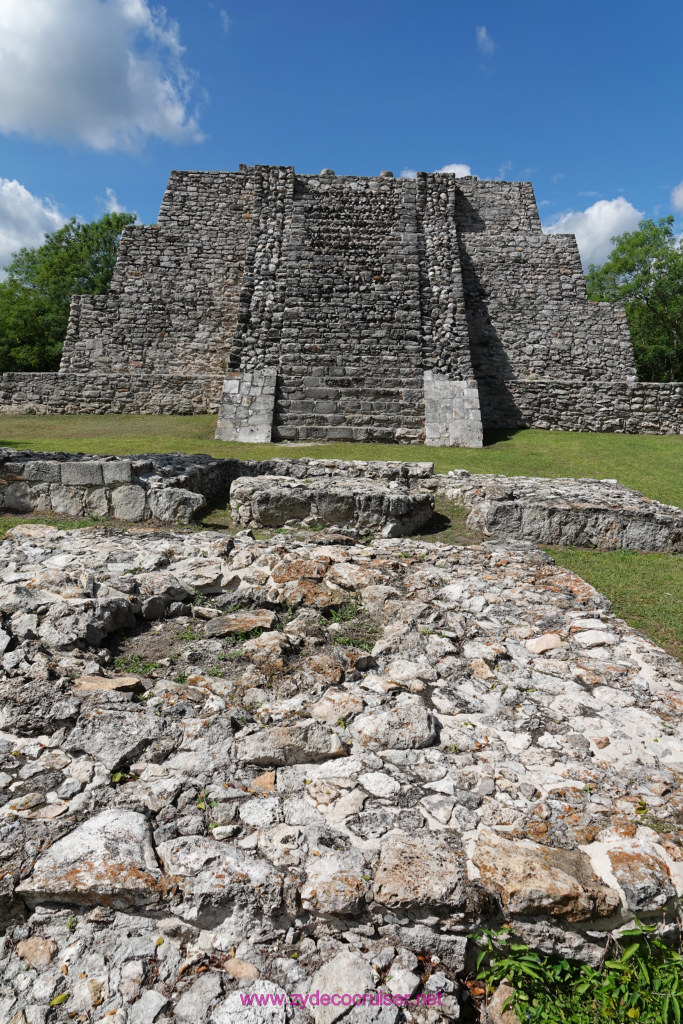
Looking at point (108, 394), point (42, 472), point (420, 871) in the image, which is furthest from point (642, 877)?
point (108, 394)

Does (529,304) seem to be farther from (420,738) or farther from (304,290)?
(420,738)

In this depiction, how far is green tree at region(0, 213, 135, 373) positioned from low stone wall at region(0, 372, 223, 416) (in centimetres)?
923

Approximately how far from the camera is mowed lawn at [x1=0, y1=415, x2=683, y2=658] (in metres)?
5.29

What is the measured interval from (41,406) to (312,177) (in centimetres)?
1133

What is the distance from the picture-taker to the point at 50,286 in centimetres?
2914

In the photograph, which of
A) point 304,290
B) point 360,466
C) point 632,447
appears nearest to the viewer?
point 360,466

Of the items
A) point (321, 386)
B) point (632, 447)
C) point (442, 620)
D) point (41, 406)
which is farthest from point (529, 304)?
point (442, 620)

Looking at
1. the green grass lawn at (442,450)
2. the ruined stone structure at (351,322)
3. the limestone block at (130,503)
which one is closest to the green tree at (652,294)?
the ruined stone structure at (351,322)

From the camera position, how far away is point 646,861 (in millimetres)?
2104

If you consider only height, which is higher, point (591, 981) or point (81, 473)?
point (81, 473)

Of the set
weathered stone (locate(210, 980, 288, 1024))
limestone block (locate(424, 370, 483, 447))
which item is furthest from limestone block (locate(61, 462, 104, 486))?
limestone block (locate(424, 370, 483, 447))

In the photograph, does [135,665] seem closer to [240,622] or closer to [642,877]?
[240,622]

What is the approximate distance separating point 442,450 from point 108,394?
10.0 m

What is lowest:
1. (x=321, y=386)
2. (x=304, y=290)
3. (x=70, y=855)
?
(x=70, y=855)
